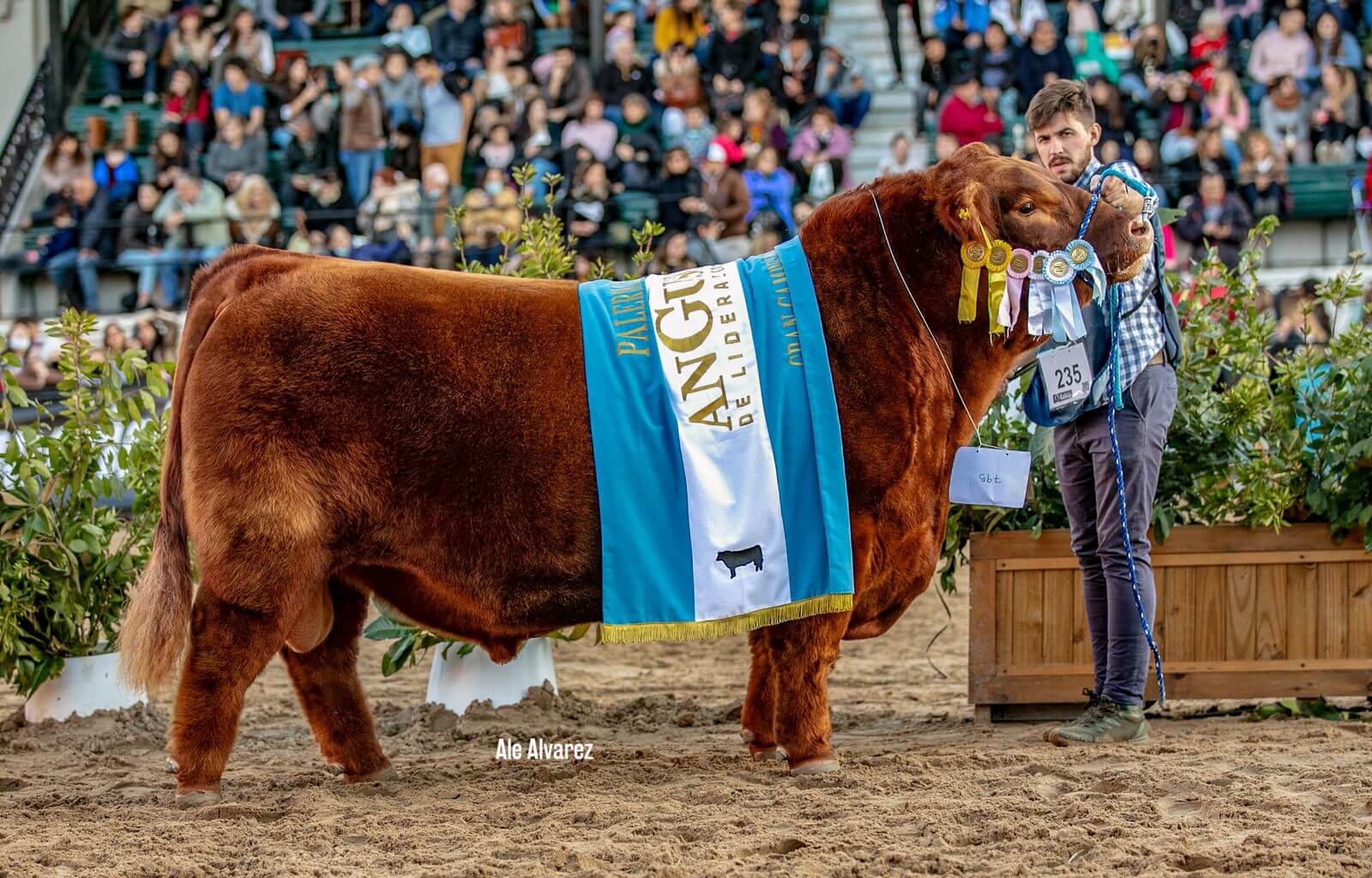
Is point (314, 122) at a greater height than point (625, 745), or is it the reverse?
point (314, 122)

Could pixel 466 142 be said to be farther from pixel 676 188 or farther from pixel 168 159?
pixel 168 159

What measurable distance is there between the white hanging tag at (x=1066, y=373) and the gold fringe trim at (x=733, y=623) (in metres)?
1.11

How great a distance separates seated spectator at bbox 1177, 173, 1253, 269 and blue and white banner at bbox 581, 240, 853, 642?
8.79 meters

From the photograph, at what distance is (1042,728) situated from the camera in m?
5.71

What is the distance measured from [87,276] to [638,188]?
5692 millimetres

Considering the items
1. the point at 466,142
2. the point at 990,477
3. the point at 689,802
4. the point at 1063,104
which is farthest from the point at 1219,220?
the point at 689,802

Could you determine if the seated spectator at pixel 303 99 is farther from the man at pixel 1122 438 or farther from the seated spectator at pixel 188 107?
the man at pixel 1122 438

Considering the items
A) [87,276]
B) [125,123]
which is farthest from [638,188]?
[125,123]

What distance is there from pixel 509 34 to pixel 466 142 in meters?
1.63

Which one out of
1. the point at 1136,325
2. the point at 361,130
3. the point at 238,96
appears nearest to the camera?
the point at 1136,325

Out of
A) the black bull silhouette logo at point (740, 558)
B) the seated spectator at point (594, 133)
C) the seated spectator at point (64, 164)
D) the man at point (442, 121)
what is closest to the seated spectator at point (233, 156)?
the seated spectator at point (64, 164)

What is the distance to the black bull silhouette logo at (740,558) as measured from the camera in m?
4.64

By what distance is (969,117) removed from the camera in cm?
1409

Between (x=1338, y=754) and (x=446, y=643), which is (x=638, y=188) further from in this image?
(x=1338, y=754)
